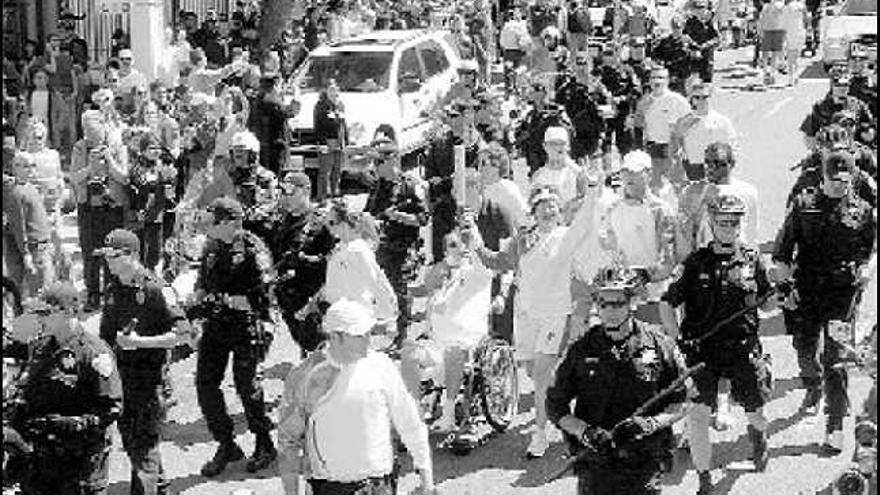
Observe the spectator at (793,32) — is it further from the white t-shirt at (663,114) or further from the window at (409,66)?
the white t-shirt at (663,114)

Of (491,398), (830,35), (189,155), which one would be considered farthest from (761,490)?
(830,35)

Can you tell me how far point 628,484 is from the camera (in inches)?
345

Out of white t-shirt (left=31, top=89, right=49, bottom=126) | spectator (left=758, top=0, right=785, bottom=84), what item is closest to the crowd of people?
white t-shirt (left=31, top=89, right=49, bottom=126)

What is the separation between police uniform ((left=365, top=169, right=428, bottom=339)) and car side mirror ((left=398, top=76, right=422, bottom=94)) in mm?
7726

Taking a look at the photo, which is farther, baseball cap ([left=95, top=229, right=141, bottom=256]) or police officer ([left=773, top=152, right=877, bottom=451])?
police officer ([left=773, top=152, right=877, bottom=451])

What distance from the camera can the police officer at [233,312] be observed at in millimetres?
11242

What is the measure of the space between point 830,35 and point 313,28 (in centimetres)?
809

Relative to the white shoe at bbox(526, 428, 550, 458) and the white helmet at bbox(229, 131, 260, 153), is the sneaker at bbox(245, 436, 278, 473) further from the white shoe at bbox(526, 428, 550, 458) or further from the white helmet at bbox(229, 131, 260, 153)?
the white helmet at bbox(229, 131, 260, 153)

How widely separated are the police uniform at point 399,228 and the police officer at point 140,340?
3.64 meters

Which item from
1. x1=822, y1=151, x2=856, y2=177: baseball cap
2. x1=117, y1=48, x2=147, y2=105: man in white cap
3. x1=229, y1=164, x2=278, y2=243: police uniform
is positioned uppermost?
x1=822, y1=151, x2=856, y2=177: baseball cap

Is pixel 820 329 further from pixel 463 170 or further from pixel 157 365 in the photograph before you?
pixel 463 170

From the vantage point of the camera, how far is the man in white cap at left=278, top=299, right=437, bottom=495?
8227 mm

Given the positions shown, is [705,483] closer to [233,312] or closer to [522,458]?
[522,458]

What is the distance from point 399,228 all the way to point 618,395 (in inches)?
218
